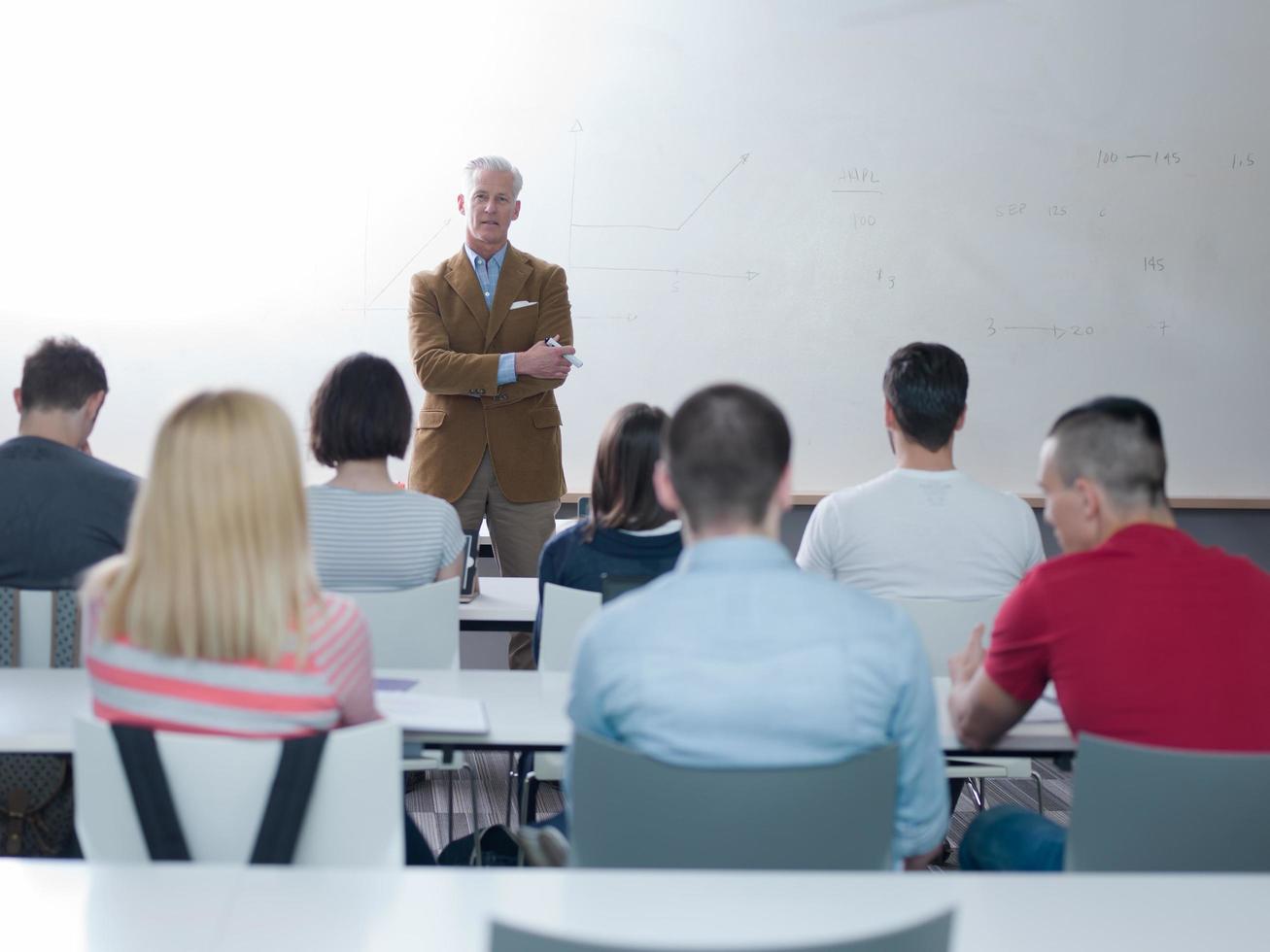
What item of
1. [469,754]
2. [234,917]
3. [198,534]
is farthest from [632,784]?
[469,754]

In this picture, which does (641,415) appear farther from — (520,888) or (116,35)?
(116,35)

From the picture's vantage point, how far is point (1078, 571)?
1.92 metres

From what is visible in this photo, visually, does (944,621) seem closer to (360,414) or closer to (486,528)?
(360,414)

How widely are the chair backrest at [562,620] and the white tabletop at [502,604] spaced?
311mm

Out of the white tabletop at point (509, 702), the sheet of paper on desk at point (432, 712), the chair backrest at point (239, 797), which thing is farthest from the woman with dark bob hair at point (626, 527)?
the chair backrest at point (239, 797)

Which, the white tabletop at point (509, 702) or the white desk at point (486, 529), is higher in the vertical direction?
the white desk at point (486, 529)

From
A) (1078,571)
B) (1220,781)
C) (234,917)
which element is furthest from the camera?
(1078,571)

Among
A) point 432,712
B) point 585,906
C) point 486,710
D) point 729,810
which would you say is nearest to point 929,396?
point 486,710

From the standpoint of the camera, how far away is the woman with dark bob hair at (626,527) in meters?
2.80

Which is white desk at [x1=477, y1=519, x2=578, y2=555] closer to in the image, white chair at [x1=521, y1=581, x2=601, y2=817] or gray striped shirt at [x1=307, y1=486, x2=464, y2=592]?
gray striped shirt at [x1=307, y1=486, x2=464, y2=592]

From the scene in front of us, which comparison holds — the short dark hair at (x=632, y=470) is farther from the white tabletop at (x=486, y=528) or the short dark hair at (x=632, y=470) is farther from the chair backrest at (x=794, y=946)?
the chair backrest at (x=794, y=946)

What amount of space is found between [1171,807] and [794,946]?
89 centimetres

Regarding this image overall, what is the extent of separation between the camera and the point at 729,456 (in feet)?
5.26

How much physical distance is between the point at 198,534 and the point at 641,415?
4.53 ft
